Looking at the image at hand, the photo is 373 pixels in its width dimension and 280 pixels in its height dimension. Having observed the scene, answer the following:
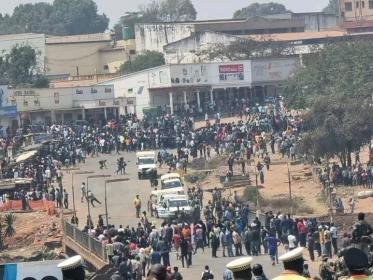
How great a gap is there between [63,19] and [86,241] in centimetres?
13887

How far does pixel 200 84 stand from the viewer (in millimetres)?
77562

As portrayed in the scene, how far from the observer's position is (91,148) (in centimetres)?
5922

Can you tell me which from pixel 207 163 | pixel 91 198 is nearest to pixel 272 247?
pixel 91 198

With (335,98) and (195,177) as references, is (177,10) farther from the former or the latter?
(195,177)

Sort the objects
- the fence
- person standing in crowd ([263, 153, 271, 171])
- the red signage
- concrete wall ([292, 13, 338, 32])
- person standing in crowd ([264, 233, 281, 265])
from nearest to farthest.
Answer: the fence → person standing in crowd ([264, 233, 281, 265]) → person standing in crowd ([263, 153, 271, 171]) → the red signage → concrete wall ([292, 13, 338, 32])

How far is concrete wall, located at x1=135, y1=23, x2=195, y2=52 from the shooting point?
97.3 metres

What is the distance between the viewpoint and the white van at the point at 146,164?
2004 inches

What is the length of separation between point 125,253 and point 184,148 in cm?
2959

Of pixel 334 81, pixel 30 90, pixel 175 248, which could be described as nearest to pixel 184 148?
pixel 334 81

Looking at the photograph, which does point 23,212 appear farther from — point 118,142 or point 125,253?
point 118,142

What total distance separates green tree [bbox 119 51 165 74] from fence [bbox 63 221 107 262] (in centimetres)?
5758

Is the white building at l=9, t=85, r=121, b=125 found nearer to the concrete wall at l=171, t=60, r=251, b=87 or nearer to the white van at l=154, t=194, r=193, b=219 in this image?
the concrete wall at l=171, t=60, r=251, b=87

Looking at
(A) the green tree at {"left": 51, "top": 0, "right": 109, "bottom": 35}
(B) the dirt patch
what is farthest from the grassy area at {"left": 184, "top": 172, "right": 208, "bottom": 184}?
(A) the green tree at {"left": 51, "top": 0, "right": 109, "bottom": 35}

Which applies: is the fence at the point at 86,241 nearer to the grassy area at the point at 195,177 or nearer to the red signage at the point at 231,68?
the grassy area at the point at 195,177
